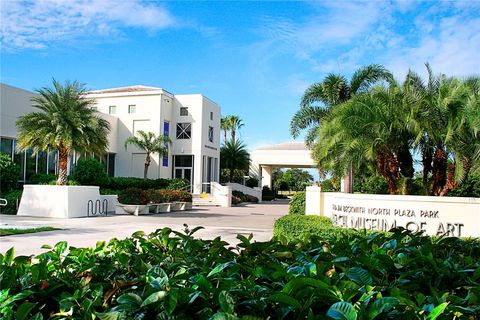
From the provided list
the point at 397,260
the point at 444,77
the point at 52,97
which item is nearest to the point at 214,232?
the point at 444,77

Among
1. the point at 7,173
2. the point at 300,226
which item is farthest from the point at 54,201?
the point at 300,226

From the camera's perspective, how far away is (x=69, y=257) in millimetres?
2654

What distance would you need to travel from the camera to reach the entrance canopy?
152 ft

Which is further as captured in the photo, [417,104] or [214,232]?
[214,232]

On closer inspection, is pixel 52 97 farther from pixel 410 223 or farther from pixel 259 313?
pixel 259 313

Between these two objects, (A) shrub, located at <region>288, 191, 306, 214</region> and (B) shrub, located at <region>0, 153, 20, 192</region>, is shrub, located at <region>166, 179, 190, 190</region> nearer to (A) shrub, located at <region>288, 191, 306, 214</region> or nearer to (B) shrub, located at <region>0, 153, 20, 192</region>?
(B) shrub, located at <region>0, 153, 20, 192</region>

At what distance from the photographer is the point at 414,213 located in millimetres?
10836

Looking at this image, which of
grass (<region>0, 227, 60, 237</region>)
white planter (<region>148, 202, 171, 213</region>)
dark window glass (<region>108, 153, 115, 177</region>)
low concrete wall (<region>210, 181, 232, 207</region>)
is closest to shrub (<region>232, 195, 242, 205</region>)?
low concrete wall (<region>210, 181, 232, 207</region>)

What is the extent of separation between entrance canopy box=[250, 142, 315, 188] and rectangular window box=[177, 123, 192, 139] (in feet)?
38.8

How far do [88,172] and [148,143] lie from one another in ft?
37.4

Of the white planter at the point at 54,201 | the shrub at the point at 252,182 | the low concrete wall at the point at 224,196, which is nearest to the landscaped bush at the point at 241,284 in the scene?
the white planter at the point at 54,201

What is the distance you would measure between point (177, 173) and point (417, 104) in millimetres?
29295

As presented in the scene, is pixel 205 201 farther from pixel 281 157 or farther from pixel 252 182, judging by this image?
pixel 281 157

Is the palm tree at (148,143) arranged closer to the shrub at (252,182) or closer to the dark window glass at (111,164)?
the dark window glass at (111,164)
